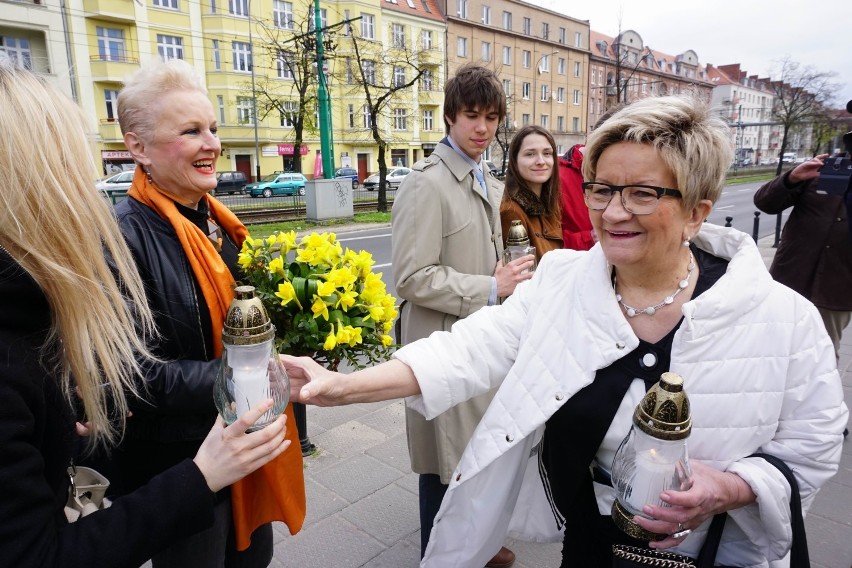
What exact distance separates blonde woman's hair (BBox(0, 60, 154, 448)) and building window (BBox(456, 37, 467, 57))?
48.7m

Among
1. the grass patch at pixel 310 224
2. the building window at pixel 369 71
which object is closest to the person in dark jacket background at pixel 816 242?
the grass patch at pixel 310 224

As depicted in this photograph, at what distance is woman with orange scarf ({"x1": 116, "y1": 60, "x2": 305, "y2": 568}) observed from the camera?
165 cm

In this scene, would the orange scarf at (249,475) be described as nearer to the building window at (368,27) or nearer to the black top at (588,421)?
the black top at (588,421)

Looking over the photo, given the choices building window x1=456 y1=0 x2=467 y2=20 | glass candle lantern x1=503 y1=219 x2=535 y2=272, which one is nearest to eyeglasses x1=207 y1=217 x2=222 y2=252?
glass candle lantern x1=503 y1=219 x2=535 y2=272

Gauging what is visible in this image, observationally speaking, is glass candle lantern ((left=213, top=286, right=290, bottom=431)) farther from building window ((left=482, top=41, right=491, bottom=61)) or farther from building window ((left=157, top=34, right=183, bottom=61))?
building window ((left=482, top=41, right=491, bottom=61))

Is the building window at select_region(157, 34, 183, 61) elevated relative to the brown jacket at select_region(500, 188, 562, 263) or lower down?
elevated

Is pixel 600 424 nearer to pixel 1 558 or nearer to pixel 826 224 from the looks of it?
pixel 1 558

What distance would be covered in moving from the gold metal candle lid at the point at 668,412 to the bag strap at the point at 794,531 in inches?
20.7

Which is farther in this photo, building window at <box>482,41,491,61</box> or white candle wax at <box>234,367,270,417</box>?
building window at <box>482,41,491,61</box>

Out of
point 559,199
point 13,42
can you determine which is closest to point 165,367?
point 559,199

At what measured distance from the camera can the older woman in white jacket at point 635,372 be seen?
144cm

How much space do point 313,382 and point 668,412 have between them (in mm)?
970

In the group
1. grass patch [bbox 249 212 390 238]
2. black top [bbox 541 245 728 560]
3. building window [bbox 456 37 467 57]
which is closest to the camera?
black top [bbox 541 245 728 560]

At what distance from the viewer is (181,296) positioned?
167 cm
